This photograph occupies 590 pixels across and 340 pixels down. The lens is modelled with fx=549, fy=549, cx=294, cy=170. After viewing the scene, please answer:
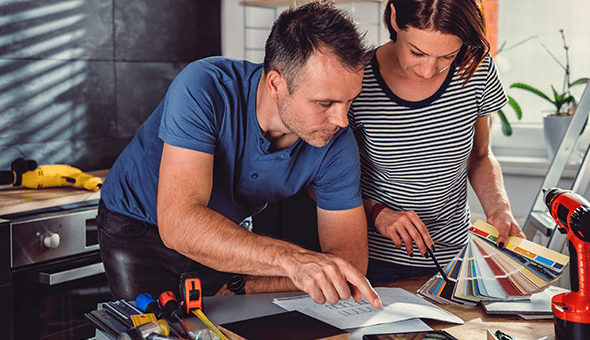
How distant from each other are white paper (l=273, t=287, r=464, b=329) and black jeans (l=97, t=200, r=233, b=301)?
407mm

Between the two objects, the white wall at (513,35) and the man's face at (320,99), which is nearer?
the man's face at (320,99)

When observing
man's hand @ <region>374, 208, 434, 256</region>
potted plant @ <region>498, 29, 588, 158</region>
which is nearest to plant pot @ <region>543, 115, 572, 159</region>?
potted plant @ <region>498, 29, 588, 158</region>

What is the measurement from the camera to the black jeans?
144 cm

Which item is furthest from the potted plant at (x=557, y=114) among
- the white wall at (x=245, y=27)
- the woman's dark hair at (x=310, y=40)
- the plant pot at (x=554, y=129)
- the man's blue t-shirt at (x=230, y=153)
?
the woman's dark hair at (x=310, y=40)

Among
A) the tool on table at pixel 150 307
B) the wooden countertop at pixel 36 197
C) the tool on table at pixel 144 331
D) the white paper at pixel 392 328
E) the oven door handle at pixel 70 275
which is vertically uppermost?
the tool on table at pixel 144 331

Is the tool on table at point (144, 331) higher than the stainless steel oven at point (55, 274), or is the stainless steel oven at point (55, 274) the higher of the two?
the tool on table at point (144, 331)

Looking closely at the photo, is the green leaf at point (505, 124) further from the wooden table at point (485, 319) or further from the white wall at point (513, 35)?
the wooden table at point (485, 319)

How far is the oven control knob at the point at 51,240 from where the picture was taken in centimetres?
183

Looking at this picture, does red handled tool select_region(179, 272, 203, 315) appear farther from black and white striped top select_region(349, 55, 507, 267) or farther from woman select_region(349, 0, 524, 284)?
black and white striped top select_region(349, 55, 507, 267)

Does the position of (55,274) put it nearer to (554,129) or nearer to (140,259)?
(140,259)

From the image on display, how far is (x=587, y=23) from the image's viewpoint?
289 centimetres

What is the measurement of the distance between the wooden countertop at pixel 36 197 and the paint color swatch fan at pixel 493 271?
1.32 meters

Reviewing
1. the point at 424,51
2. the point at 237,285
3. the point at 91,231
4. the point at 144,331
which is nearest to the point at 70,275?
the point at 91,231

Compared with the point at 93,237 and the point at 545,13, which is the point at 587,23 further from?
the point at 93,237
